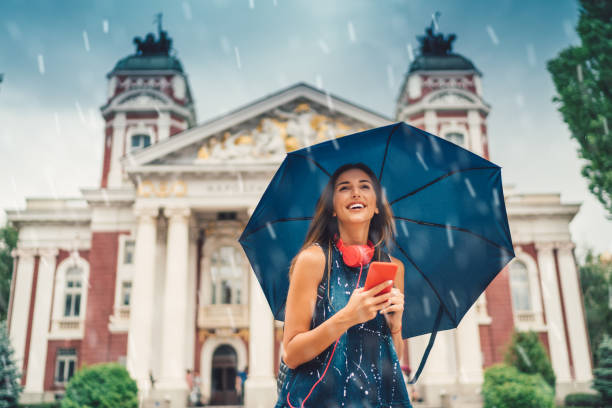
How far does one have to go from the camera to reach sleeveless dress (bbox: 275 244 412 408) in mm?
2178

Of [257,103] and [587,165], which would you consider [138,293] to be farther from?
[587,165]

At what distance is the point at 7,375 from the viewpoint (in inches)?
749

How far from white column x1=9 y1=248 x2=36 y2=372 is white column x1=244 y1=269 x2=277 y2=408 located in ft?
44.8

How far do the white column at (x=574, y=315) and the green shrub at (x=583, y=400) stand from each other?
3.03m

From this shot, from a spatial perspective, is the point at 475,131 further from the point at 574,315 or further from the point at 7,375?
the point at 7,375

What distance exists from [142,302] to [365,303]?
23187 mm

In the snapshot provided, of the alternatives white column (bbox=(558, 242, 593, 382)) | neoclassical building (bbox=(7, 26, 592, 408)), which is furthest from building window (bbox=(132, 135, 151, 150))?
white column (bbox=(558, 242, 593, 382))

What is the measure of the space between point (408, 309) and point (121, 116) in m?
33.8

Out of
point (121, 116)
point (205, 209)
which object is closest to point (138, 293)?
point (205, 209)

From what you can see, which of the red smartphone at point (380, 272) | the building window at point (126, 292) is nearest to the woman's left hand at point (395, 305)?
the red smartphone at point (380, 272)

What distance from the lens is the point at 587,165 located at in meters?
16.3

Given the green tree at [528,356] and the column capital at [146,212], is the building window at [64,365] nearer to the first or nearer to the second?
the column capital at [146,212]

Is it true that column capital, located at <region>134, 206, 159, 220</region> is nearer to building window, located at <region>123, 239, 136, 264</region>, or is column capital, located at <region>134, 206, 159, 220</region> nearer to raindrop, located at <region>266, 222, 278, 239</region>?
building window, located at <region>123, 239, 136, 264</region>

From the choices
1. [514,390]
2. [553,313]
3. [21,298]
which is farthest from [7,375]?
[553,313]
